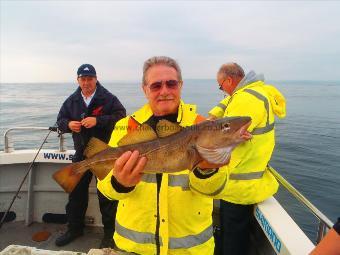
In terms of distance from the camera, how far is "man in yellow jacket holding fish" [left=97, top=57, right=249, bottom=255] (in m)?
2.41

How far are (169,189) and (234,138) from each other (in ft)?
2.30

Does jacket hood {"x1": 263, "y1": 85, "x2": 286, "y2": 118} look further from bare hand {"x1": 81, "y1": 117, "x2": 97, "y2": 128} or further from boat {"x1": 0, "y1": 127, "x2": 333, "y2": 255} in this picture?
bare hand {"x1": 81, "y1": 117, "x2": 97, "y2": 128}

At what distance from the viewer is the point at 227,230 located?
4293 millimetres

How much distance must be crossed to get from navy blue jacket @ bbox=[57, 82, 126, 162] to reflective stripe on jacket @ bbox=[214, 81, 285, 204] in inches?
95.1

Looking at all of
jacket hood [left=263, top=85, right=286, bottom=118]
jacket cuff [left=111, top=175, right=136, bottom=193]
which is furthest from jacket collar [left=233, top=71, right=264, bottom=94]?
jacket cuff [left=111, top=175, right=136, bottom=193]

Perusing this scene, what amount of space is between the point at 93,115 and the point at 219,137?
144 inches

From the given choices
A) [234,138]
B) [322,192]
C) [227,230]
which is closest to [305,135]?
[322,192]

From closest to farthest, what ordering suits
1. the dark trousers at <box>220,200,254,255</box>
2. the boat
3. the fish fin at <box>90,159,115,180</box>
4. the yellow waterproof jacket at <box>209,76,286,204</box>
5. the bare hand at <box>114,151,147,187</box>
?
the bare hand at <box>114,151,147,187</box>
the fish fin at <box>90,159,115,180</box>
the yellow waterproof jacket at <box>209,76,286,204</box>
the dark trousers at <box>220,200,254,255</box>
the boat

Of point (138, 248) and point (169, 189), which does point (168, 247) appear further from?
point (169, 189)

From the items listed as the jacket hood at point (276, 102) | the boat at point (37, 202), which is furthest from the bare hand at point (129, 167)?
the boat at point (37, 202)

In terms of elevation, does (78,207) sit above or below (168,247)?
below

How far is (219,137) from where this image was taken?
7.64ft

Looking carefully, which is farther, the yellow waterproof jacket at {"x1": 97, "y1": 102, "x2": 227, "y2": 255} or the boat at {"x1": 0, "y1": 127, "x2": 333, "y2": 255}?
the boat at {"x1": 0, "y1": 127, "x2": 333, "y2": 255}

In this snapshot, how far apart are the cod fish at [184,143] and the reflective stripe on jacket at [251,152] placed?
4.52 feet
